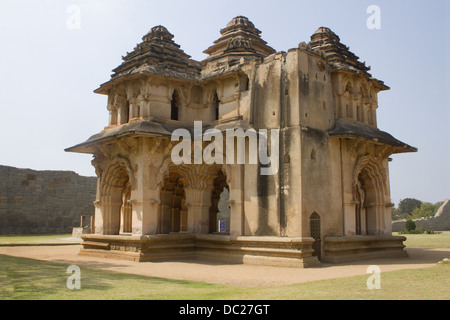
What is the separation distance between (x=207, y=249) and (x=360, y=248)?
18.6 ft

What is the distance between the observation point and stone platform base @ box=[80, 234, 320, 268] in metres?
14.2

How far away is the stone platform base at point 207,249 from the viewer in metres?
14.2

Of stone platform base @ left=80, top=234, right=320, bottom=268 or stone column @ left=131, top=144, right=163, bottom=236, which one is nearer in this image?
stone platform base @ left=80, top=234, right=320, bottom=268

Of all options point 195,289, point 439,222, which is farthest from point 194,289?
point 439,222

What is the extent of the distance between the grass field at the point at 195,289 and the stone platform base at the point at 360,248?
13.0 feet

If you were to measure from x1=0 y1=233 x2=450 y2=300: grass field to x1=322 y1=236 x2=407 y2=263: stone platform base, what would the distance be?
3.98 meters

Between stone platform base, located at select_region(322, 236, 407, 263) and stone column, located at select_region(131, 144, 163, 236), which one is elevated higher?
stone column, located at select_region(131, 144, 163, 236)

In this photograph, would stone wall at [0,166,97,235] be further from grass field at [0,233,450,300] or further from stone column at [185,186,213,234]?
grass field at [0,233,450,300]

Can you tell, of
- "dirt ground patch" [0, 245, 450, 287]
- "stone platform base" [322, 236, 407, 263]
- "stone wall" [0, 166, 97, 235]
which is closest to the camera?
"dirt ground patch" [0, 245, 450, 287]

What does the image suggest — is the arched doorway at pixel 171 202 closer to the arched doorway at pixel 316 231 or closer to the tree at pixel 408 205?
the arched doorway at pixel 316 231

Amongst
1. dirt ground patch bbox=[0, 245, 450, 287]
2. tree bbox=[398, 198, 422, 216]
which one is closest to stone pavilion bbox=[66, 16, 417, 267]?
dirt ground patch bbox=[0, 245, 450, 287]

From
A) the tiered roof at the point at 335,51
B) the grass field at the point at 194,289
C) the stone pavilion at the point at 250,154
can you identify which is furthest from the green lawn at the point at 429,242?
the grass field at the point at 194,289

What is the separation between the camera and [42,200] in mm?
34500
